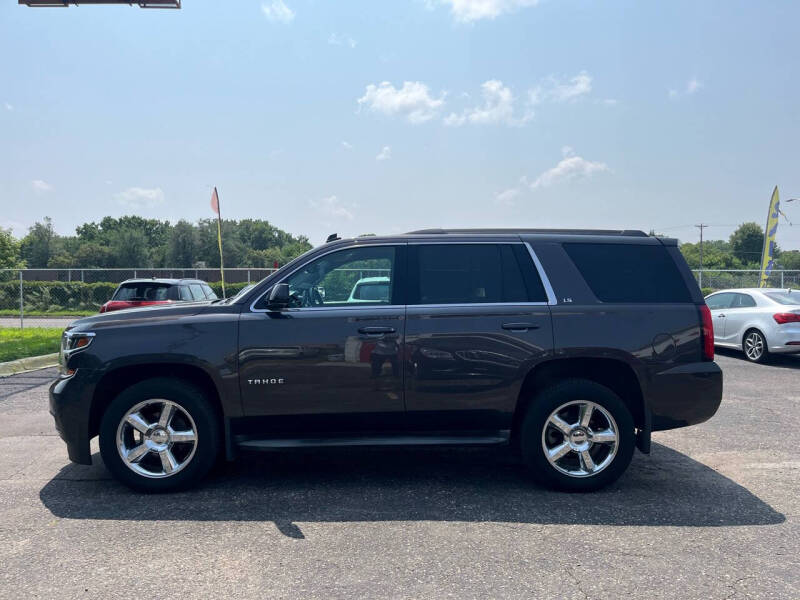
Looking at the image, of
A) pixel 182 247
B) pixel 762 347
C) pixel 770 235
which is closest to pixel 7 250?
pixel 182 247

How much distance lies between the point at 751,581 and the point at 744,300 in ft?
34.3

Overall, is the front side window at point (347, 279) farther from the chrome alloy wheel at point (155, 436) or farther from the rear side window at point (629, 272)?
the rear side window at point (629, 272)

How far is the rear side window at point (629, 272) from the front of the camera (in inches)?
191

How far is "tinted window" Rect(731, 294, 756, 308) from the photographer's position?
477 inches

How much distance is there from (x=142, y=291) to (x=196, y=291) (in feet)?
6.31

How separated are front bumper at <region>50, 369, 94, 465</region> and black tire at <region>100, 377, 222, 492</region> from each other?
147mm

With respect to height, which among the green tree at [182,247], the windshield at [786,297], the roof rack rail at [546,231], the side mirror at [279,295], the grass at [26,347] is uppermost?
the green tree at [182,247]

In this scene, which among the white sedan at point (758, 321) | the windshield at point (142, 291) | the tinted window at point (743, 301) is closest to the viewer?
the white sedan at point (758, 321)

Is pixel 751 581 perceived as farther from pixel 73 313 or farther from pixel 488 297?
pixel 73 313

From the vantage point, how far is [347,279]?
4.86 m

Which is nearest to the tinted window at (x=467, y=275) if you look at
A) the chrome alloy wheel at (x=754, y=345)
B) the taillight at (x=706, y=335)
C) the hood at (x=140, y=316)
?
the taillight at (x=706, y=335)

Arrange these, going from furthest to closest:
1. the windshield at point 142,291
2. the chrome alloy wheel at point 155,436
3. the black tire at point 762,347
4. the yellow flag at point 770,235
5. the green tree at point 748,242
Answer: the green tree at point 748,242 < the yellow flag at point 770,235 < the windshield at point 142,291 < the black tire at point 762,347 < the chrome alloy wheel at point 155,436

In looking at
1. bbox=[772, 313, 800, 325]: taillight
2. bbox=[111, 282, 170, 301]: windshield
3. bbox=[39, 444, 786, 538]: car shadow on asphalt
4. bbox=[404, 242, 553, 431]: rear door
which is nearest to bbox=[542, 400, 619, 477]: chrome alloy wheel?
bbox=[39, 444, 786, 538]: car shadow on asphalt

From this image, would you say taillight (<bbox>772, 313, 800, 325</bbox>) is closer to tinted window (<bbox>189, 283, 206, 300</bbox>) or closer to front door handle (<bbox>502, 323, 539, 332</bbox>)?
front door handle (<bbox>502, 323, 539, 332</bbox>)
